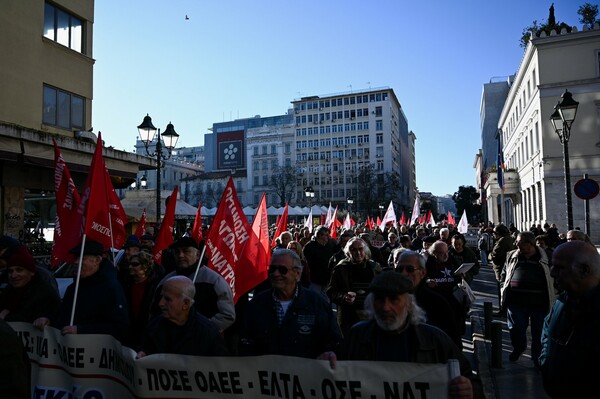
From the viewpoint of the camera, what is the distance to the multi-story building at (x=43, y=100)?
13359 millimetres

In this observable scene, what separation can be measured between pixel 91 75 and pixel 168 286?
1598cm

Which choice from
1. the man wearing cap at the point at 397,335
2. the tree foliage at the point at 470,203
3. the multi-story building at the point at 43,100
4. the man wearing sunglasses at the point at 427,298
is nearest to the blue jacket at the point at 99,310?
the man wearing cap at the point at 397,335

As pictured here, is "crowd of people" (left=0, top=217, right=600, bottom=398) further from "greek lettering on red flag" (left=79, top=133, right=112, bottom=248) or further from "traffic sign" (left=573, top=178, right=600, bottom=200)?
"traffic sign" (left=573, top=178, right=600, bottom=200)

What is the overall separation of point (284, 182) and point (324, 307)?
9753 cm

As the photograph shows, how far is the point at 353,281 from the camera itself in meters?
6.20

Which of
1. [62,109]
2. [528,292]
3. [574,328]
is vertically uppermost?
[62,109]

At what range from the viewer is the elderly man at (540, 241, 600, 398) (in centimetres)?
262

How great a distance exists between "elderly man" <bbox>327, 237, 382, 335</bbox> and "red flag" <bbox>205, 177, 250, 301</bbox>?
1.24 meters

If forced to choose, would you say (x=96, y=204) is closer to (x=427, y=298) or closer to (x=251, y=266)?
(x=251, y=266)

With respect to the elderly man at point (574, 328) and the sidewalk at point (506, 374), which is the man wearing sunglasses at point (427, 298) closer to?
the elderly man at point (574, 328)

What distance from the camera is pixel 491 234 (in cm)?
2419

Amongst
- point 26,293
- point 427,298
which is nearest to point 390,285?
point 427,298

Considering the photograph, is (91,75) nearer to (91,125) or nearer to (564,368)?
(91,125)

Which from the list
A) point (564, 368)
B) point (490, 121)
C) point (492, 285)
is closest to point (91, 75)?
point (492, 285)
